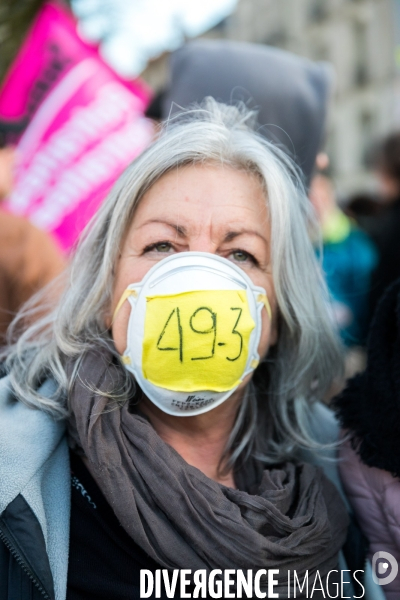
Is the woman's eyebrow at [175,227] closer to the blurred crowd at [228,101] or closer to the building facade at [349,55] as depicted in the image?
the blurred crowd at [228,101]

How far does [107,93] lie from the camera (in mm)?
4207

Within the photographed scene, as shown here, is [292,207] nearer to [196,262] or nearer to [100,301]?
[196,262]

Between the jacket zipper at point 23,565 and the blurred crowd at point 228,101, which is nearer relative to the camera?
the jacket zipper at point 23,565

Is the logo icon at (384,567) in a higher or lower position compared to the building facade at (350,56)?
lower

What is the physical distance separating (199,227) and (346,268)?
2.43m

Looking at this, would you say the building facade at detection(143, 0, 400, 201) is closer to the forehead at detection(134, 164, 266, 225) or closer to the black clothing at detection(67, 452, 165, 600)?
the forehead at detection(134, 164, 266, 225)

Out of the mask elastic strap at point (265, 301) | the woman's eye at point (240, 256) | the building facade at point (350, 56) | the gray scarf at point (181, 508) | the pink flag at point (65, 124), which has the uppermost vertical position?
the building facade at point (350, 56)

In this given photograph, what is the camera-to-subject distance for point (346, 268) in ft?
13.8

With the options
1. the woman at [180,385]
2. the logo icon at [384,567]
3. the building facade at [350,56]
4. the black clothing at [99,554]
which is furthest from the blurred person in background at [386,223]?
the building facade at [350,56]

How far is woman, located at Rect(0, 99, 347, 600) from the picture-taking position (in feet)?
5.71

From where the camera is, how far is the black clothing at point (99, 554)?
1731mm

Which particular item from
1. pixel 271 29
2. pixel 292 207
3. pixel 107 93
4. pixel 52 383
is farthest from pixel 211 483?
pixel 271 29

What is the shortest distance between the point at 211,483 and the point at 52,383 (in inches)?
22.9

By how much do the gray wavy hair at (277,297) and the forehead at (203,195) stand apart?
0.03m
